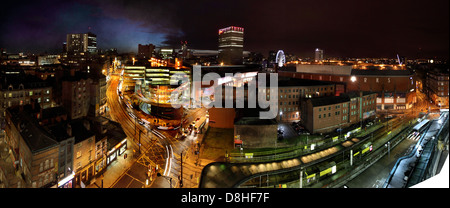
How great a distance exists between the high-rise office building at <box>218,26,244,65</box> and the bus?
2137cm

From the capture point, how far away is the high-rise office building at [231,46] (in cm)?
2991

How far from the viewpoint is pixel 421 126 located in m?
11.3

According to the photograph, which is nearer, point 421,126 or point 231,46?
point 421,126

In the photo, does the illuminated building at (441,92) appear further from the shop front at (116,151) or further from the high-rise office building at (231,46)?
the high-rise office building at (231,46)

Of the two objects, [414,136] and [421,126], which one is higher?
[421,126]

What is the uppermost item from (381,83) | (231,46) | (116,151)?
(231,46)

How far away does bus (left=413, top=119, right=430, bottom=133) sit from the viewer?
10899mm

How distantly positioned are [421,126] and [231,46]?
22.1 m

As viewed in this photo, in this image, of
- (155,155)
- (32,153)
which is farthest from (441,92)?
(32,153)

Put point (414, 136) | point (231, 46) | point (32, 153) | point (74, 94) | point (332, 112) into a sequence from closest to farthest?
point (32, 153) → point (74, 94) → point (332, 112) → point (414, 136) → point (231, 46)

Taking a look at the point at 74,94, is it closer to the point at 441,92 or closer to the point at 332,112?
the point at 332,112

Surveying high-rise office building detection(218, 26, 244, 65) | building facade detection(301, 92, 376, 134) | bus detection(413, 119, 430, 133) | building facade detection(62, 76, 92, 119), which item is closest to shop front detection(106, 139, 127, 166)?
building facade detection(62, 76, 92, 119)

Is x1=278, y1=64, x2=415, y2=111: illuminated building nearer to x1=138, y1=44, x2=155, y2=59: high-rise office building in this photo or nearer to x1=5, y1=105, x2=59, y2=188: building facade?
x1=138, y1=44, x2=155, y2=59: high-rise office building
